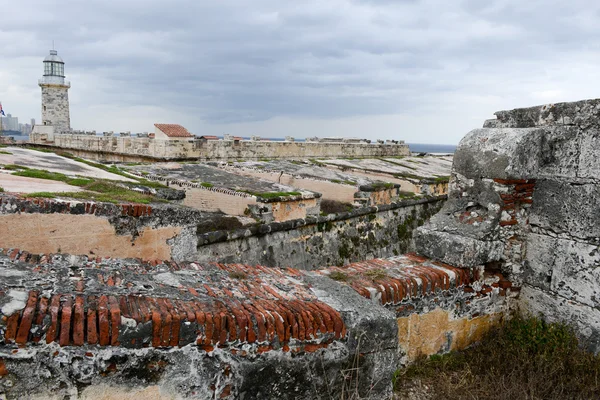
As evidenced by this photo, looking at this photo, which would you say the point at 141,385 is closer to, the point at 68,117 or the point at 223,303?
the point at 223,303

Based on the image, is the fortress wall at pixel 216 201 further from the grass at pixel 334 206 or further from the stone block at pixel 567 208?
the stone block at pixel 567 208

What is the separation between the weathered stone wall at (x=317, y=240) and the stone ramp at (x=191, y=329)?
10.0 feet

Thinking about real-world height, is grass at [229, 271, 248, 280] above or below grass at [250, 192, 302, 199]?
below

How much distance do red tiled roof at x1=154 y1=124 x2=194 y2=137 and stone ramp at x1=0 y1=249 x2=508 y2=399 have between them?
1861 cm

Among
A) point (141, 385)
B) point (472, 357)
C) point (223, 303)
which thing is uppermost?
point (223, 303)

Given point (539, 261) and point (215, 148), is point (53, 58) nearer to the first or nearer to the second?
point (215, 148)

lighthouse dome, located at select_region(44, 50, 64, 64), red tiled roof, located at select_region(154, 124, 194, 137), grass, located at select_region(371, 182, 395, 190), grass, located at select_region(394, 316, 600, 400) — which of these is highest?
lighthouse dome, located at select_region(44, 50, 64, 64)

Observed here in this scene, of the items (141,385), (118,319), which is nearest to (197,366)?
(141,385)

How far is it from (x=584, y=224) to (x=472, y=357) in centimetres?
174

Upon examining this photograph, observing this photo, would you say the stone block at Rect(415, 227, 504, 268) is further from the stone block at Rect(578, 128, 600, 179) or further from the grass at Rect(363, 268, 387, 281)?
the stone block at Rect(578, 128, 600, 179)

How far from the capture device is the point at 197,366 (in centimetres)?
267

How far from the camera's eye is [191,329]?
2621mm

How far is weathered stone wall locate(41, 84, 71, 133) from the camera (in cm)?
4728

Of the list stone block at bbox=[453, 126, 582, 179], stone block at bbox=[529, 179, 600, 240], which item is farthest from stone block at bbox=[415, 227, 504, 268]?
stone block at bbox=[453, 126, 582, 179]
